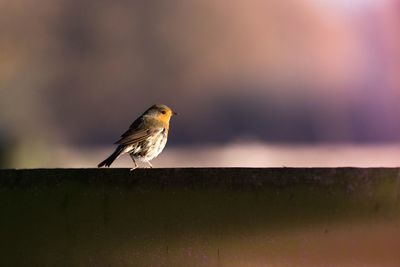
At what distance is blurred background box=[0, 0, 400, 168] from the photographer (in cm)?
1369

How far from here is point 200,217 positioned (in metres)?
2.09

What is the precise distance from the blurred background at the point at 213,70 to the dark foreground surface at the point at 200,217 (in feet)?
35.7

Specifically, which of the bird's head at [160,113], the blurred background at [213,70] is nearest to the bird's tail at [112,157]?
the bird's head at [160,113]

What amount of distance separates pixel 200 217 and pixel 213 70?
41.4ft

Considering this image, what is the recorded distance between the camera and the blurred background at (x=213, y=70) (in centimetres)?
1369

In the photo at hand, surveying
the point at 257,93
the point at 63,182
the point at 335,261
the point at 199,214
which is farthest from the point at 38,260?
the point at 257,93

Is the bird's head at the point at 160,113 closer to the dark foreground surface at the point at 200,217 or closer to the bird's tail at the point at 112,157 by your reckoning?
the bird's tail at the point at 112,157

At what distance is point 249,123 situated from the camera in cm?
1364

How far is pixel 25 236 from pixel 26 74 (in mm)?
12600

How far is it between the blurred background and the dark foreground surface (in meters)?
10.9

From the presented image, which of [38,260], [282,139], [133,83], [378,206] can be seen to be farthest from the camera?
[133,83]

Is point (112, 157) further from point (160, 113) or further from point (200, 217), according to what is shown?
point (200, 217)

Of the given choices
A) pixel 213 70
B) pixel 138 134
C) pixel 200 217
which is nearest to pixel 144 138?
pixel 138 134

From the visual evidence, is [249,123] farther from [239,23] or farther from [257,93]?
[239,23]
